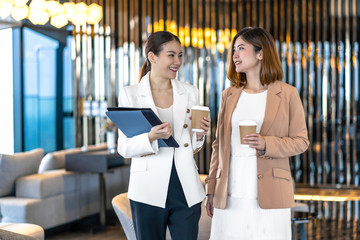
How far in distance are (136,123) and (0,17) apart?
9.48 ft

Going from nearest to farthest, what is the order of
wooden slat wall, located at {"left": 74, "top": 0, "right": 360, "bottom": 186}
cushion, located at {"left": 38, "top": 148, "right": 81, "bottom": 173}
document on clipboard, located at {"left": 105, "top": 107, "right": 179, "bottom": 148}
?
document on clipboard, located at {"left": 105, "top": 107, "right": 179, "bottom": 148}
cushion, located at {"left": 38, "top": 148, "right": 81, "bottom": 173}
wooden slat wall, located at {"left": 74, "top": 0, "right": 360, "bottom": 186}

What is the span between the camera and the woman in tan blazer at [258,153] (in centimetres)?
230

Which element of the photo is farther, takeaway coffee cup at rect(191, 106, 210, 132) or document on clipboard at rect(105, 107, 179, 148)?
takeaway coffee cup at rect(191, 106, 210, 132)

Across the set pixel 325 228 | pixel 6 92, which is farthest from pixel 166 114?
pixel 325 228

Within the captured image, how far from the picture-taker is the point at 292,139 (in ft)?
7.57

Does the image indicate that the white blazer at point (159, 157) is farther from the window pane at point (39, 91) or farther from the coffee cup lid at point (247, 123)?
the window pane at point (39, 91)

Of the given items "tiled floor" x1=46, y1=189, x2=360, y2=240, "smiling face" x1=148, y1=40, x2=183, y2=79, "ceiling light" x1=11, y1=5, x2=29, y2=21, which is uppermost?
"ceiling light" x1=11, y1=5, x2=29, y2=21

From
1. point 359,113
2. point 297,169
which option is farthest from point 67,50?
point 359,113

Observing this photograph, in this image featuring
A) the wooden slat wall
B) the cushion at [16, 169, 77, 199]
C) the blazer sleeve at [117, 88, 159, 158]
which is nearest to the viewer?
the blazer sleeve at [117, 88, 159, 158]

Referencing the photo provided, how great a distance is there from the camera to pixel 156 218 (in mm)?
2311

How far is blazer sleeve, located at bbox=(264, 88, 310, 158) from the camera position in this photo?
2.24 meters

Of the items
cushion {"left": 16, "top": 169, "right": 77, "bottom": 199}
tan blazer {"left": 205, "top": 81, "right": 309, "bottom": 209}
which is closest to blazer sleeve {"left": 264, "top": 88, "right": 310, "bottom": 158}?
tan blazer {"left": 205, "top": 81, "right": 309, "bottom": 209}

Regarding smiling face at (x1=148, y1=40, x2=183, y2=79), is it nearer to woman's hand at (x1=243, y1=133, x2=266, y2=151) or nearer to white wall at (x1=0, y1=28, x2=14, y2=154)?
woman's hand at (x1=243, y1=133, x2=266, y2=151)

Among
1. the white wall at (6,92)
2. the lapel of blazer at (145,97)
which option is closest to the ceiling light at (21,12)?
the white wall at (6,92)
